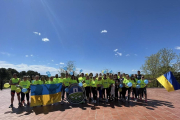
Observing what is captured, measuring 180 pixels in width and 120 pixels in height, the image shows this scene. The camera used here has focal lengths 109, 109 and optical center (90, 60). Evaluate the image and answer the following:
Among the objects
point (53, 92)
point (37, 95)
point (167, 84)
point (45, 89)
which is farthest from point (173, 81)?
point (37, 95)

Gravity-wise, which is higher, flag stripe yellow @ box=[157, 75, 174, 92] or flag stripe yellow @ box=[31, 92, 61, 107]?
flag stripe yellow @ box=[157, 75, 174, 92]

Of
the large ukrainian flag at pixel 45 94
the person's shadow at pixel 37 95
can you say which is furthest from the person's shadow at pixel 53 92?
the person's shadow at pixel 37 95

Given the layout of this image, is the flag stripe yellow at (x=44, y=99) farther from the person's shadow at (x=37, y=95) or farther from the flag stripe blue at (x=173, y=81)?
the flag stripe blue at (x=173, y=81)

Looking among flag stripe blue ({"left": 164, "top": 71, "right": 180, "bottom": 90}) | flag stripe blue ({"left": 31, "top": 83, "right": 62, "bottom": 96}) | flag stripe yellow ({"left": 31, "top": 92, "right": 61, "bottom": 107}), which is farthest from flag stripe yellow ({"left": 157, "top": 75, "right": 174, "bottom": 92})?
flag stripe yellow ({"left": 31, "top": 92, "right": 61, "bottom": 107})

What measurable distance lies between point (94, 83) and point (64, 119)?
2961 mm

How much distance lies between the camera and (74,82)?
6.79 m

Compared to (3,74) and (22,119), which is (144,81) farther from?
(3,74)

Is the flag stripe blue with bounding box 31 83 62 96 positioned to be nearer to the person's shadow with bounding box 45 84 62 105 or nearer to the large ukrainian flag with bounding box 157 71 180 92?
the person's shadow with bounding box 45 84 62 105

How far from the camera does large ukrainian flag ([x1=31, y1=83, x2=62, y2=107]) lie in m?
5.86

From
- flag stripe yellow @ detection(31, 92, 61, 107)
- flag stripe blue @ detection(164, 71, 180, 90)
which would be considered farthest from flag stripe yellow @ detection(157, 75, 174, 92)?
flag stripe yellow @ detection(31, 92, 61, 107)

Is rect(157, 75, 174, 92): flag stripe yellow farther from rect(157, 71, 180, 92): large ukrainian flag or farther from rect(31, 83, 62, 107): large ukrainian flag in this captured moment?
rect(31, 83, 62, 107): large ukrainian flag

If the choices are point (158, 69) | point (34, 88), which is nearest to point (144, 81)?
point (34, 88)

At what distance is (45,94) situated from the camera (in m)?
Result: 6.10

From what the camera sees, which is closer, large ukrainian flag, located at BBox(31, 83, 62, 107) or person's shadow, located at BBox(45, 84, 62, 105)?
large ukrainian flag, located at BBox(31, 83, 62, 107)
